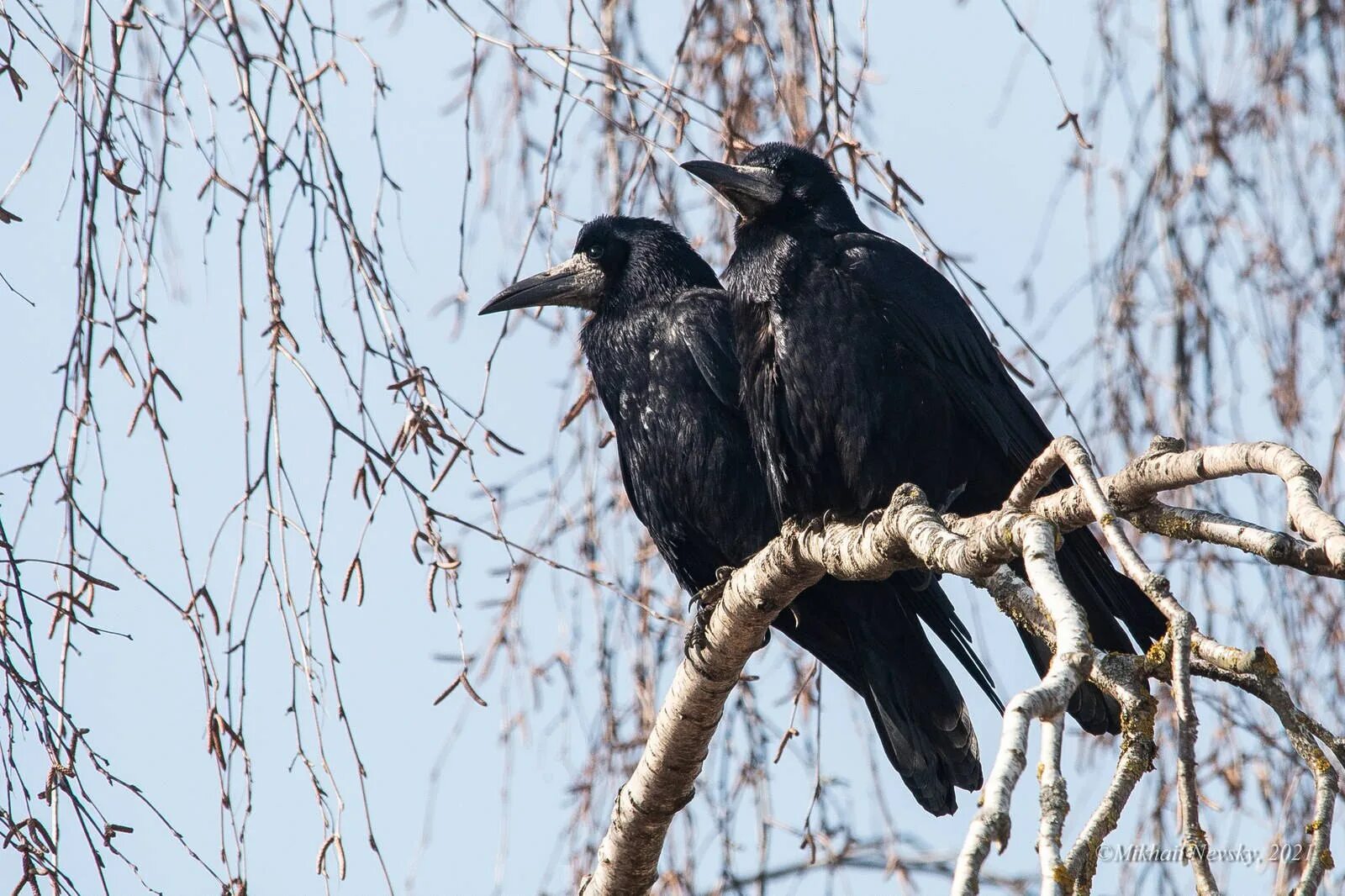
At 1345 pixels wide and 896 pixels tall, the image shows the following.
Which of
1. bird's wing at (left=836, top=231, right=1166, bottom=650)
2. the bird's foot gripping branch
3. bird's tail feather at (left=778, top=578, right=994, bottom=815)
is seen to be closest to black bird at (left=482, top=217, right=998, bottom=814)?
bird's tail feather at (left=778, top=578, right=994, bottom=815)

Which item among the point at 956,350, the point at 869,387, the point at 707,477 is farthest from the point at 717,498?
the point at 956,350

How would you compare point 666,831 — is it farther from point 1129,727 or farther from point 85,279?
point 1129,727

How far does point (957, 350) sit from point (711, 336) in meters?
0.83

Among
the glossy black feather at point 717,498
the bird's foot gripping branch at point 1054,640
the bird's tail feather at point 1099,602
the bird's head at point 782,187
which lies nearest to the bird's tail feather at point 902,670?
the glossy black feather at point 717,498

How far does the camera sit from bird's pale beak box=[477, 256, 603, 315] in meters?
4.55

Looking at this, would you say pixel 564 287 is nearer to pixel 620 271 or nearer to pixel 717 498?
pixel 620 271

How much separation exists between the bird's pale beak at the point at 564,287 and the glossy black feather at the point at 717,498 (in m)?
0.06

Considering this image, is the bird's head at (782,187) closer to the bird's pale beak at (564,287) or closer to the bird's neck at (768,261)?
the bird's neck at (768,261)

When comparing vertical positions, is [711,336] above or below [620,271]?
below

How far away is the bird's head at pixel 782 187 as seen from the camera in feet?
12.9

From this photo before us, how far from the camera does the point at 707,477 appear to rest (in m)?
4.06

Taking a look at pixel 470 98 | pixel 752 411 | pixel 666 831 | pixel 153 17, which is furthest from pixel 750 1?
pixel 666 831

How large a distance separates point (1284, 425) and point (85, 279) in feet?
9.23

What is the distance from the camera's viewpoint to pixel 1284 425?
3680 millimetres
